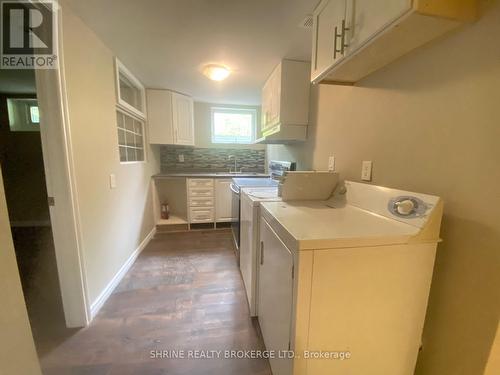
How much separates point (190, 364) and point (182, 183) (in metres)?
2.96

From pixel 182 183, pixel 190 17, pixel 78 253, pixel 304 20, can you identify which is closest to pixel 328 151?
pixel 304 20

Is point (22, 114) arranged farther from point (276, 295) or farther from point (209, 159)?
point (276, 295)

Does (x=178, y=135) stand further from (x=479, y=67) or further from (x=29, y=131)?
(x=479, y=67)

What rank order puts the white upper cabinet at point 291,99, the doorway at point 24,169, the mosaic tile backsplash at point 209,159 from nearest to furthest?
the white upper cabinet at point 291,99
the doorway at point 24,169
the mosaic tile backsplash at point 209,159

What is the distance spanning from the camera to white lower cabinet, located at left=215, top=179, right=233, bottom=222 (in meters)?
3.41

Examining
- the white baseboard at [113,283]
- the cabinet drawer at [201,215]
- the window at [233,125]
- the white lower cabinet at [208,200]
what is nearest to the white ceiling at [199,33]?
the window at [233,125]

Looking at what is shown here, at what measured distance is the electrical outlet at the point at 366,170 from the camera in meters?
1.27

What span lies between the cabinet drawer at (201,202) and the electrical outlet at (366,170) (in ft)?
8.19

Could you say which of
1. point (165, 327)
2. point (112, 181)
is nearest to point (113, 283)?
point (165, 327)

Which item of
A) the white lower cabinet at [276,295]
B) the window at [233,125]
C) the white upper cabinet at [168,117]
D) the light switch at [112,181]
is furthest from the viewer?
the window at [233,125]

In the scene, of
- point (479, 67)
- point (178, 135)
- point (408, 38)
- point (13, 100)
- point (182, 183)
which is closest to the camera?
point (479, 67)

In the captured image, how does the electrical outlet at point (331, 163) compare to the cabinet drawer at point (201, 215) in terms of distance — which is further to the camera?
the cabinet drawer at point (201, 215)

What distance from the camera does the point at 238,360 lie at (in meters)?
1.28

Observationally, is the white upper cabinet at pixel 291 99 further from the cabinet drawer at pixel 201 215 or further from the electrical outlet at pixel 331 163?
the cabinet drawer at pixel 201 215
